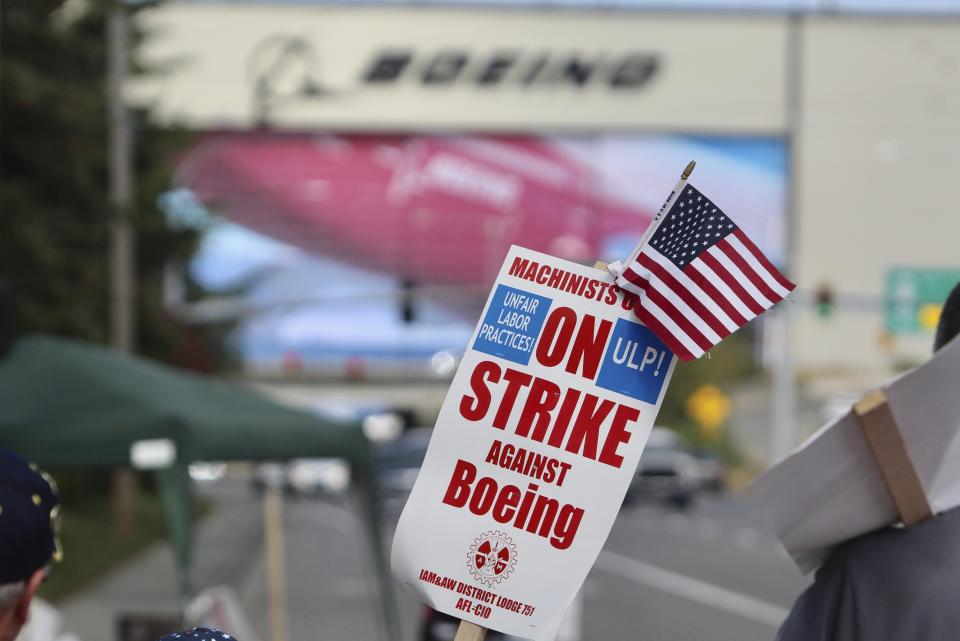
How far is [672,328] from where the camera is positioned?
2.78 metres

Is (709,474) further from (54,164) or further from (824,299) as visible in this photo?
(54,164)

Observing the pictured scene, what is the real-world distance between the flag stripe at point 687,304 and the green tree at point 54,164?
15.3 m

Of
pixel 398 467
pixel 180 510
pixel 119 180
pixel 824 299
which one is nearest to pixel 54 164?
pixel 119 180

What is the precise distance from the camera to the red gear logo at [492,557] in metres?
2.85

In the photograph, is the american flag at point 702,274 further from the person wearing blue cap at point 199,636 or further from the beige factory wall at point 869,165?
the beige factory wall at point 869,165

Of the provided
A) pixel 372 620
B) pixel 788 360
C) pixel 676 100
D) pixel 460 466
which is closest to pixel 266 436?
pixel 460 466

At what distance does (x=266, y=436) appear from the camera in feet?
31.2

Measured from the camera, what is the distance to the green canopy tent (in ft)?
27.9

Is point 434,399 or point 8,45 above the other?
point 8,45

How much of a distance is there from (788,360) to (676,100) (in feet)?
101

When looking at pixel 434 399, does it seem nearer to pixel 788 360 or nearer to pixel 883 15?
pixel 883 15

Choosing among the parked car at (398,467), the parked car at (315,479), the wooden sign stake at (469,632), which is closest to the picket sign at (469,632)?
the wooden sign stake at (469,632)

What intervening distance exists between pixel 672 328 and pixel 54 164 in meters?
18.4

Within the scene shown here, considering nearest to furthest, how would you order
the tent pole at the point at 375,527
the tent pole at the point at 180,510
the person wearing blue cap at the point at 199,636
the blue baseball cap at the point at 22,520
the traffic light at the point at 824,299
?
the person wearing blue cap at the point at 199,636 → the blue baseball cap at the point at 22,520 → the tent pole at the point at 180,510 → the tent pole at the point at 375,527 → the traffic light at the point at 824,299
